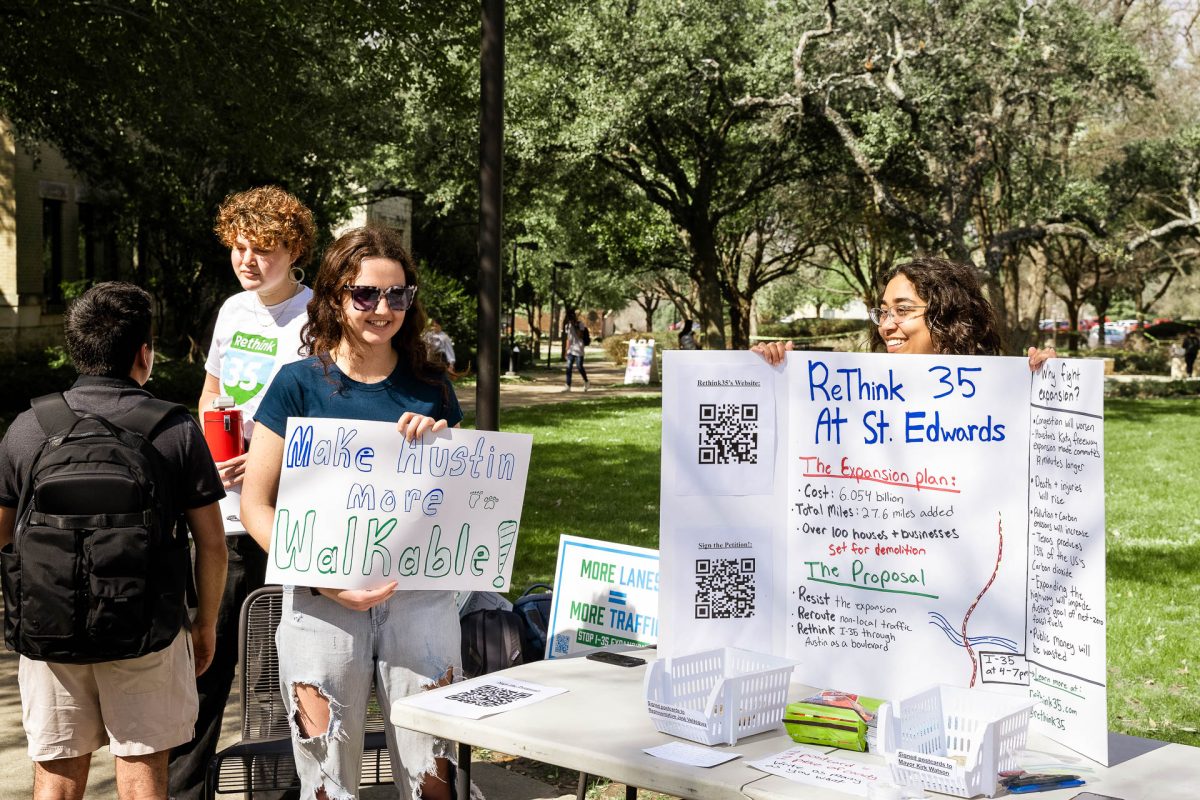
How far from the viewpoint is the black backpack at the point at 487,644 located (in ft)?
14.1

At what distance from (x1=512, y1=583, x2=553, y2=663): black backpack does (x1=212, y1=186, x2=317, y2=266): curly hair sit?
5.51 feet

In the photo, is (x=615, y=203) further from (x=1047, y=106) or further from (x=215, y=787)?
(x=215, y=787)

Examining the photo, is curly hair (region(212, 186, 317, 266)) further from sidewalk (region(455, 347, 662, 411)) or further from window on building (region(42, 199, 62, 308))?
window on building (region(42, 199, 62, 308))

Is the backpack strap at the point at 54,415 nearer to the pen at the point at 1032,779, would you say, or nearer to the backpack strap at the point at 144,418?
the backpack strap at the point at 144,418

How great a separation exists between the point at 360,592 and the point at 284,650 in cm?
28

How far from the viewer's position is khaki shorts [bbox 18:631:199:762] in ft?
10.5

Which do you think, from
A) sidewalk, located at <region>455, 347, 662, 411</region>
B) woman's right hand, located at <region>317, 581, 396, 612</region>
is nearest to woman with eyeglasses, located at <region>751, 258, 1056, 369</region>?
woman's right hand, located at <region>317, 581, 396, 612</region>

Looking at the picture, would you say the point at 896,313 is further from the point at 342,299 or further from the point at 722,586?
the point at 342,299

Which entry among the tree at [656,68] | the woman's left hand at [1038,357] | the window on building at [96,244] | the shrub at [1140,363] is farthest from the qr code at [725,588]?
the shrub at [1140,363]

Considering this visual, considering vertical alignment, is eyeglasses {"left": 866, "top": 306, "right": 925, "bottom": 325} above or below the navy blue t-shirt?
above

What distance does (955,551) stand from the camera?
3.04m

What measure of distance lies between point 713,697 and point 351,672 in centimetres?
104

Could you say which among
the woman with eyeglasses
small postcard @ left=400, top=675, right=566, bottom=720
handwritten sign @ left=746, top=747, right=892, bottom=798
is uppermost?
the woman with eyeglasses

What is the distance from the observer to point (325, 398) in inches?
131
